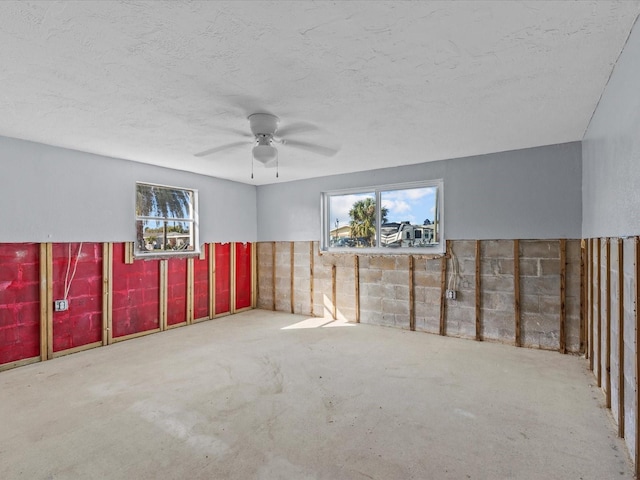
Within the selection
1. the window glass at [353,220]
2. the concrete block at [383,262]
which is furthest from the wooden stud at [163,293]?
the concrete block at [383,262]

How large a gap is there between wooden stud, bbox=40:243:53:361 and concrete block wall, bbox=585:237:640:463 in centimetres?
523

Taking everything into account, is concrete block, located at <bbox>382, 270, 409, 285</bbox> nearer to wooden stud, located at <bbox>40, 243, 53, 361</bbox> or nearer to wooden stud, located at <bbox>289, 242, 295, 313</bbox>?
wooden stud, located at <bbox>289, 242, 295, 313</bbox>

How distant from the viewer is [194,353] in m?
4.05

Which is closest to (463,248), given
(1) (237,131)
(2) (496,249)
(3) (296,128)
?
(2) (496,249)

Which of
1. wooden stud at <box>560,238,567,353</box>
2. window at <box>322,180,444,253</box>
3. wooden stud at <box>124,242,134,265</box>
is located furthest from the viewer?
window at <box>322,180,444,253</box>

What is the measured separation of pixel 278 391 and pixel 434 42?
2.84 metres

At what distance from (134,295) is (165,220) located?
3.96ft

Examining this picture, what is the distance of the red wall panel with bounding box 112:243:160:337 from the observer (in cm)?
461

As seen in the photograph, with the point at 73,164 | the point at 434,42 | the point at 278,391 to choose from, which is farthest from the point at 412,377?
the point at 73,164

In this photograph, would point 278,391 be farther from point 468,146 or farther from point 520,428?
point 468,146

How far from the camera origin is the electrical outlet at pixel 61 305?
399 centimetres

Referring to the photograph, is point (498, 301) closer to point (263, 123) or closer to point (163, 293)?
point (263, 123)

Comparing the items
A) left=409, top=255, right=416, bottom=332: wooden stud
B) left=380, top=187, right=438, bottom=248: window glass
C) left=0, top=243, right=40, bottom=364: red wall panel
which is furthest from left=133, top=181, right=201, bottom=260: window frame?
left=409, top=255, right=416, bottom=332: wooden stud

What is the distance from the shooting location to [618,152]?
7.34 feet
